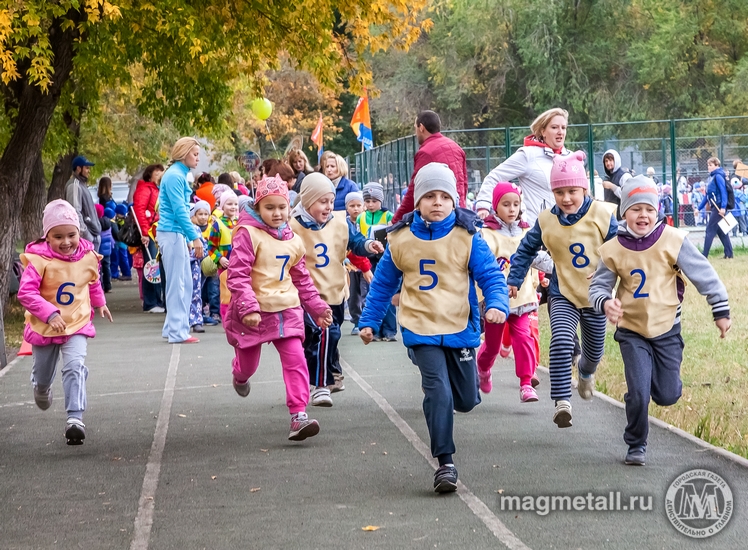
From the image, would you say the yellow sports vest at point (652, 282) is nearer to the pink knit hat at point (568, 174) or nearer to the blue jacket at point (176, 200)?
the pink knit hat at point (568, 174)

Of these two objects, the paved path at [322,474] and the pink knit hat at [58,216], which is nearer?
the paved path at [322,474]

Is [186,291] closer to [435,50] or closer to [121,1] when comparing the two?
[121,1]

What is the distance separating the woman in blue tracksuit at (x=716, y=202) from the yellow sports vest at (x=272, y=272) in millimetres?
17040

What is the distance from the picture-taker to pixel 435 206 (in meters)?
6.65

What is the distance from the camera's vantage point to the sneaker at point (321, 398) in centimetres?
892

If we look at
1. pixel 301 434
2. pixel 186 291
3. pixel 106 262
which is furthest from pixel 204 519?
pixel 106 262

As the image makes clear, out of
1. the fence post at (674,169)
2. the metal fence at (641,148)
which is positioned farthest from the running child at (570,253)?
the fence post at (674,169)

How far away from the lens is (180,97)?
62.0 feet

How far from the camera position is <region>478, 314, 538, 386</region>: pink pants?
871 centimetres

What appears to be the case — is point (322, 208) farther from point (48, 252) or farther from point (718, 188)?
point (718, 188)

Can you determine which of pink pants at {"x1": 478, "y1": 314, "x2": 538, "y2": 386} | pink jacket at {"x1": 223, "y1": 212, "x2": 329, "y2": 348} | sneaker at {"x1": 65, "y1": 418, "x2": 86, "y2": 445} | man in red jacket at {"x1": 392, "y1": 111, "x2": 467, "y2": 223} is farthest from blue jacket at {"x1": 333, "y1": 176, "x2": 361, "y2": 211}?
sneaker at {"x1": 65, "y1": 418, "x2": 86, "y2": 445}

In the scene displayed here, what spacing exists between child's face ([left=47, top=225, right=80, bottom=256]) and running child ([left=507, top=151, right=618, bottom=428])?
10.4 ft

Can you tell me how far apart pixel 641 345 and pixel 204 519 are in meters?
2.70

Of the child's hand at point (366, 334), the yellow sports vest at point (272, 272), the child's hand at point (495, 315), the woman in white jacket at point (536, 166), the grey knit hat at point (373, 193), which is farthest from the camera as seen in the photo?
the grey knit hat at point (373, 193)
